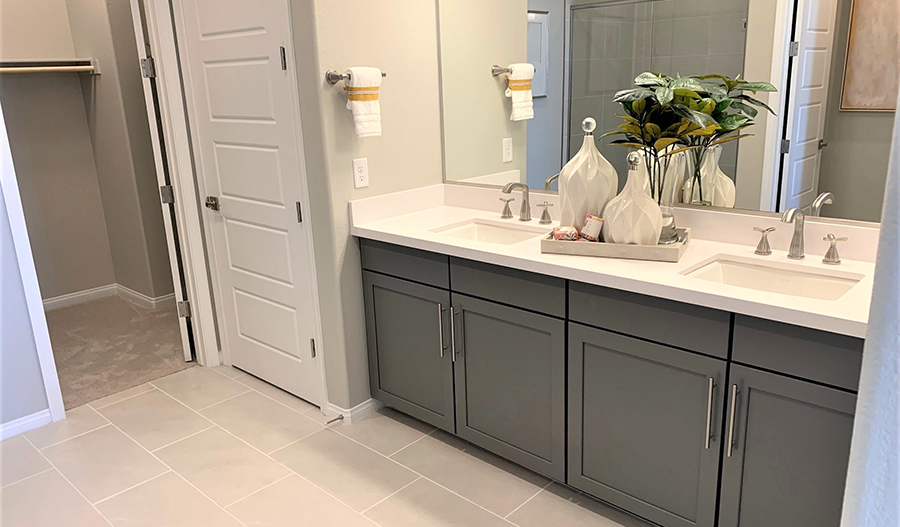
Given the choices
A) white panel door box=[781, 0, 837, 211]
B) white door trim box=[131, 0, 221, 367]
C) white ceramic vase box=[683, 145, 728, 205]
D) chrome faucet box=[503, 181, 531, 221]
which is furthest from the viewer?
white door trim box=[131, 0, 221, 367]

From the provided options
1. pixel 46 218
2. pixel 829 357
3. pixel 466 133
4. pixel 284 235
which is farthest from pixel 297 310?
pixel 46 218

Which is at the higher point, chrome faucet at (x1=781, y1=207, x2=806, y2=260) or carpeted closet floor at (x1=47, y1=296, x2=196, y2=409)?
chrome faucet at (x1=781, y1=207, x2=806, y2=260)

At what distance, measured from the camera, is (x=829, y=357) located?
5.33 feet

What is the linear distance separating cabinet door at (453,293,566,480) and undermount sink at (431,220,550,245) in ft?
1.23

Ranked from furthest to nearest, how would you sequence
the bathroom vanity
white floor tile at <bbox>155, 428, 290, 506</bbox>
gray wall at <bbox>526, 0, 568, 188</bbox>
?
1. gray wall at <bbox>526, 0, 568, 188</bbox>
2. white floor tile at <bbox>155, 428, 290, 506</bbox>
3. the bathroom vanity

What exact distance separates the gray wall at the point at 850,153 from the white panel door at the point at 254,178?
6.27 feet

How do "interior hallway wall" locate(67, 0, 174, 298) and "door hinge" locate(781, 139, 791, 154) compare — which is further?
"interior hallway wall" locate(67, 0, 174, 298)

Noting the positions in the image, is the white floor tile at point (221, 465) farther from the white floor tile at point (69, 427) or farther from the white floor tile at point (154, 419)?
the white floor tile at point (69, 427)

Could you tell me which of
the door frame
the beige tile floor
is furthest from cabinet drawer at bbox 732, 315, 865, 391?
the door frame

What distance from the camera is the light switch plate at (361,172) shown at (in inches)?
108

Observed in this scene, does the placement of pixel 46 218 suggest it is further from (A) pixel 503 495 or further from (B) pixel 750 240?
(B) pixel 750 240

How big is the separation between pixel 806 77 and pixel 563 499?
1.62m

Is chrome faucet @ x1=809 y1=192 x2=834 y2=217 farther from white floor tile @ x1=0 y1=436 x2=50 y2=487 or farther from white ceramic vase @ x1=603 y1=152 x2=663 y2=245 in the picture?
white floor tile @ x1=0 y1=436 x2=50 y2=487

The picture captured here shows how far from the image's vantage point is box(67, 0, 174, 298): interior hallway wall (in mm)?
4113
